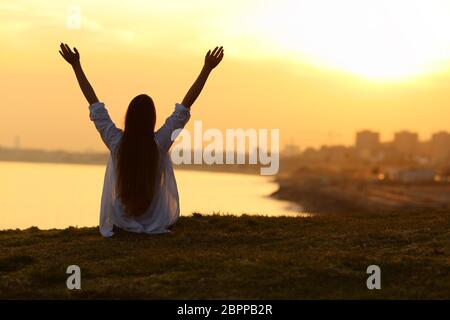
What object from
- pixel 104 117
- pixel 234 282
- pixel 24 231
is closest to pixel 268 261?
pixel 234 282

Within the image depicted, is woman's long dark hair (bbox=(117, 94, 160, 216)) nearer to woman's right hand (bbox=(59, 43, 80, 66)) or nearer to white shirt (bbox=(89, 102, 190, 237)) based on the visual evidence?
white shirt (bbox=(89, 102, 190, 237))

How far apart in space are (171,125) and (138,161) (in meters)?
0.69

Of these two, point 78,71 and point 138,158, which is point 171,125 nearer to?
point 138,158

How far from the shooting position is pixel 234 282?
7168 millimetres

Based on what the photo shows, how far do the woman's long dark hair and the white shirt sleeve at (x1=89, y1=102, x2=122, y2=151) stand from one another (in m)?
0.24

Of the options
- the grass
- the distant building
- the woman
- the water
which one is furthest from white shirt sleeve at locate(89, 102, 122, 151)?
the distant building

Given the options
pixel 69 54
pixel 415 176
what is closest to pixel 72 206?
pixel 69 54

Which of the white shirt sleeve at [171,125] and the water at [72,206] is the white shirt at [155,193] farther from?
the water at [72,206]

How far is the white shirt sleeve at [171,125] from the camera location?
9.79 meters

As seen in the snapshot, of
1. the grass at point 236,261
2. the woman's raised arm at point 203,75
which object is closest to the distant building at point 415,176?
the grass at point 236,261

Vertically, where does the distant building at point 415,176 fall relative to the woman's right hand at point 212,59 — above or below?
above

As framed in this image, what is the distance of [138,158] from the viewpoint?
379 inches
